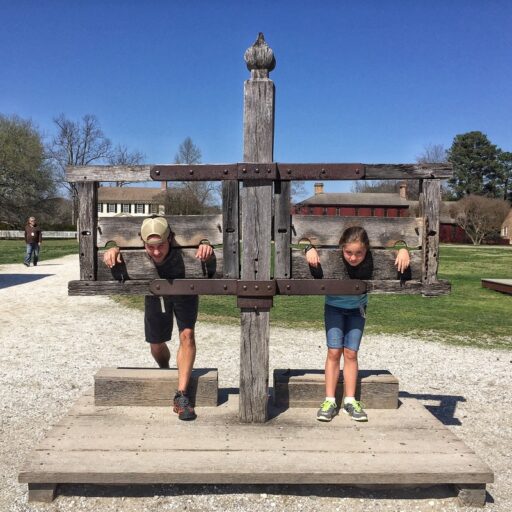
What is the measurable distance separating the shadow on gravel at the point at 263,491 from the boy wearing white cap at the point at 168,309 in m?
0.62

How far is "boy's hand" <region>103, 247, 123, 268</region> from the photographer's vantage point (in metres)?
3.78

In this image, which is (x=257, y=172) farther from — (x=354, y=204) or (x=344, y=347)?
(x=354, y=204)

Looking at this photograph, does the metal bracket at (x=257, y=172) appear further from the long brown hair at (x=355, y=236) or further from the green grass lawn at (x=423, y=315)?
the green grass lawn at (x=423, y=315)

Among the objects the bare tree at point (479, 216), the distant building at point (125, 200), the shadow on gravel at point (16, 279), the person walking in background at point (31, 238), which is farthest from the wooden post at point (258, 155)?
the distant building at point (125, 200)

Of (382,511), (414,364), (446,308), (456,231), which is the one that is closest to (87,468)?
(382,511)

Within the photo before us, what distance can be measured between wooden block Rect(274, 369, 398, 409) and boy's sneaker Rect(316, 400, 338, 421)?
200 mm

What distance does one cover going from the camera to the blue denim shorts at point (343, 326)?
4141 millimetres

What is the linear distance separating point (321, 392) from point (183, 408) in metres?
1.18

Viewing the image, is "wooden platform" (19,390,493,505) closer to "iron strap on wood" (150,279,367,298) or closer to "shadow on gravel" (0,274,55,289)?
"iron strap on wood" (150,279,367,298)

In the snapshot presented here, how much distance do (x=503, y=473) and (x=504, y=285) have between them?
1251 centimetres

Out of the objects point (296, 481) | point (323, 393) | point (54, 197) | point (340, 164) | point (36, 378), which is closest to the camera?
point (296, 481)

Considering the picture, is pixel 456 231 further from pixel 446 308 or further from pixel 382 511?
pixel 382 511

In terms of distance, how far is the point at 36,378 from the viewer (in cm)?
625

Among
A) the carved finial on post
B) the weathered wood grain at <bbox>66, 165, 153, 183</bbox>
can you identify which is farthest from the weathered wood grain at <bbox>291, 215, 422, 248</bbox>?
the weathered wood grain at <bbox>66, 165, 153, 183</bbox>
